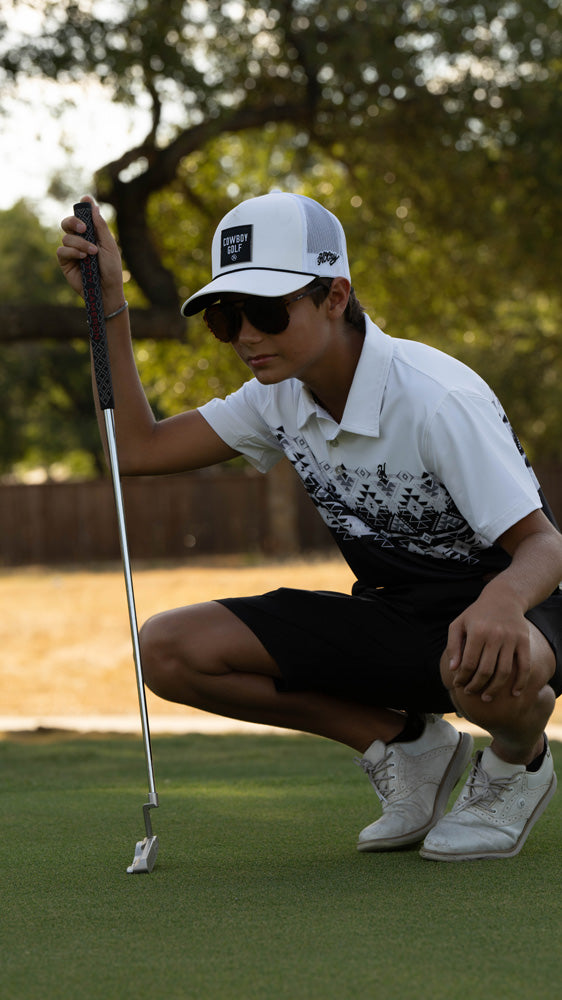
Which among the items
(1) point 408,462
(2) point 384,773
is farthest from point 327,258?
(2) point 384,773

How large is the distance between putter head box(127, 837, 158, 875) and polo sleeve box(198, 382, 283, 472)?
1019mm

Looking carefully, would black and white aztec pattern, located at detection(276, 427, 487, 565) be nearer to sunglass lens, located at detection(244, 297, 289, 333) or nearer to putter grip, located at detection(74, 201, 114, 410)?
sunglass lens, located at detection(244, 297, 289, 333)

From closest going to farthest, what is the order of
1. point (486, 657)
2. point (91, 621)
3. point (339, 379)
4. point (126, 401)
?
point (486, 657), point (339, 379), point (126, 401), point (91, 621)

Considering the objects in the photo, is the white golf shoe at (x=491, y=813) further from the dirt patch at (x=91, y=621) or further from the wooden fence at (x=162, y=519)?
the wooden fence at (x=162, y=519)

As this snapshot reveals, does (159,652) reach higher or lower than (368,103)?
lower

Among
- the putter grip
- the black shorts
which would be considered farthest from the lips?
the black shorts

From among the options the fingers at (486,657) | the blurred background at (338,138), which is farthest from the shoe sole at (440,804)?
the blurred background at (338,138)

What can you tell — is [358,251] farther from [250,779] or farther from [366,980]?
[366,980]

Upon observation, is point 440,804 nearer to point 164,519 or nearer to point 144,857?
point 144,857

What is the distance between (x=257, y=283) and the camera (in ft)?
9.43

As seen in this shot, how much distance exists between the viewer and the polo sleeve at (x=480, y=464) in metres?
2.75

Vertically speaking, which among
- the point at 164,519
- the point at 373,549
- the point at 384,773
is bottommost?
the point at 164,519

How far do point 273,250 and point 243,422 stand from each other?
1.87 ft

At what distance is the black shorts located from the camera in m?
3.12
